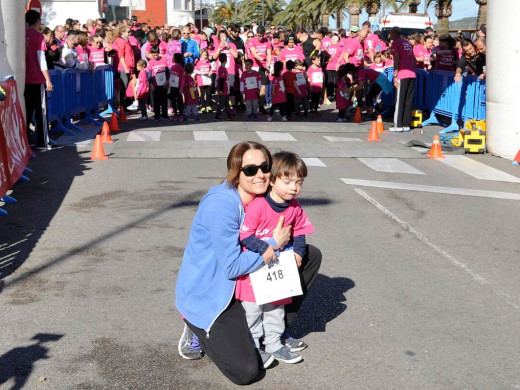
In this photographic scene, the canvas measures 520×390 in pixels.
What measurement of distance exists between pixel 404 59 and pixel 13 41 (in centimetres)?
861

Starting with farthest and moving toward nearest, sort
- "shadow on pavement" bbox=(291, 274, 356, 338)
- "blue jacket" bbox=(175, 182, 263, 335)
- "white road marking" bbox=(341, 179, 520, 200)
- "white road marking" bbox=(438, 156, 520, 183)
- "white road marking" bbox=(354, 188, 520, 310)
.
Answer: "white road marking" bbox=(438, 156, 520, 183)
"white road marking" bbox=(341, 179, 520, 200)
"white road marking" bbox=(354, 188, 520, 310)
"shadow on pavement" bbox=(291, 274, 356, 338)
"blue jacket" bbox=(175, 182, 263, 335)

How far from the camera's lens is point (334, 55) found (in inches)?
986

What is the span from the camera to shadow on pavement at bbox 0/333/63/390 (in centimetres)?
491

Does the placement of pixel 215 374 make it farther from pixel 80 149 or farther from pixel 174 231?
pixel 80 149

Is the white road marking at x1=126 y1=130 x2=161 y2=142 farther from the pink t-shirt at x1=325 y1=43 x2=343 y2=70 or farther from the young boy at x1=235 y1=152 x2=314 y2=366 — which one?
the young boy at x1=235 y1=152 x2=314 y2=366

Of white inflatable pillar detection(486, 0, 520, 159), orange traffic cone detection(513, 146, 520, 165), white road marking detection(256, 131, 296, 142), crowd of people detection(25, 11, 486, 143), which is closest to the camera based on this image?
orange traffic cone detection(513, 146, 520, 165)

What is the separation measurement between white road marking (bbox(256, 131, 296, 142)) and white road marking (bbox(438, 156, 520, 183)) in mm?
3550

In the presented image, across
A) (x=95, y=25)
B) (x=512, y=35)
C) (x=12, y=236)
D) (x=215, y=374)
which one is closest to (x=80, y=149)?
(x=12, y=236)

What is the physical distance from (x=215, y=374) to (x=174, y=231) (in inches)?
154

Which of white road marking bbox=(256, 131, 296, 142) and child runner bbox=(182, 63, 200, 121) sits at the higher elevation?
child runner bbox=(182, 63, 200, 121)

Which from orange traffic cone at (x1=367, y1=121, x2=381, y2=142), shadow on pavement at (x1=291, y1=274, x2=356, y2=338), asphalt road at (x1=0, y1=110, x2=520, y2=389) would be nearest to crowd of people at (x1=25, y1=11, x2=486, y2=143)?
orange traffic cone at (x1=367, y1=121, x2=381, y2=142)

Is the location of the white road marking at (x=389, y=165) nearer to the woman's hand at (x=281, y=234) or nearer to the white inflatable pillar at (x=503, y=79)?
the white inflatable pillar at (x=503, y=79)

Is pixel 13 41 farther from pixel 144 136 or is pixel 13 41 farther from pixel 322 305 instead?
pixel 322 305

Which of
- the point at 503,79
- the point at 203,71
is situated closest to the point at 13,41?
the point at 503,79
